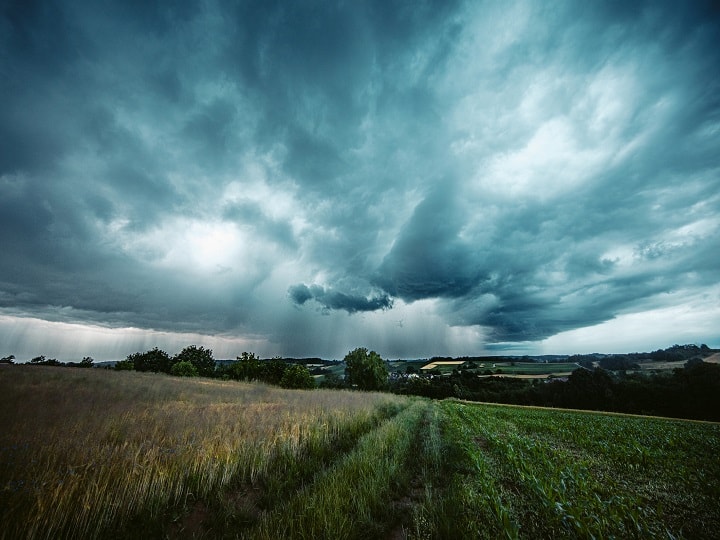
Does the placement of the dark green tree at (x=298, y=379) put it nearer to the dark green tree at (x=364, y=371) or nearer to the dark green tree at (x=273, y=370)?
the dark green tree at (x=273, y=370)

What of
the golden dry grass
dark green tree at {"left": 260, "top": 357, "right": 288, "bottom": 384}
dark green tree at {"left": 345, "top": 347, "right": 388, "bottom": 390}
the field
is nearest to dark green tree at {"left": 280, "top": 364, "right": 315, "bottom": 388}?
dark green tree at {"left": 260, "top": 357, "right": 288, "bottom": 384}

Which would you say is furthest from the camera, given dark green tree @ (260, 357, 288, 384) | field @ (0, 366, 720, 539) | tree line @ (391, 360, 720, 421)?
dark green tree @ (260, 357, 288, 384)

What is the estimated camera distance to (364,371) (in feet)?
200

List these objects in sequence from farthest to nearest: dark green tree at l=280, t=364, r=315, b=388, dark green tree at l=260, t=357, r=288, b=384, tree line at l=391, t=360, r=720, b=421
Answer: dark green tree at l=260, t=357, r=288, b=384 → tree line at l=391, t=360, r=720, b=421 → dark green tree at l=280, t=364, r=315, b=388

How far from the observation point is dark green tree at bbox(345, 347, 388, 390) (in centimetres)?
6100

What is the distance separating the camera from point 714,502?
572 cm

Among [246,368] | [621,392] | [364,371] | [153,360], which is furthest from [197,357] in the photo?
[621,392]

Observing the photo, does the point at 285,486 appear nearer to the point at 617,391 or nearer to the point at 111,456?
the point at 111,456

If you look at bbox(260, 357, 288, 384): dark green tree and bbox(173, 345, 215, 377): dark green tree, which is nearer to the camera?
bbox(260, 357, 288, 384): dark green tree

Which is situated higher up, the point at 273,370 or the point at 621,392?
the point at 273,370

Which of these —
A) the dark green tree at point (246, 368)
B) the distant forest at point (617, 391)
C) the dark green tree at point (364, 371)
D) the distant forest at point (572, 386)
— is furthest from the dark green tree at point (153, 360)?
the distant forest at point (617, 391)

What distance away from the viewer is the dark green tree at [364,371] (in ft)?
200

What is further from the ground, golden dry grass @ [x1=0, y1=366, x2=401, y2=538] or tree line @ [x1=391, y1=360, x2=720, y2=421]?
golden dry grass @ [x1=0, y1=366, x2=401, y2=538]

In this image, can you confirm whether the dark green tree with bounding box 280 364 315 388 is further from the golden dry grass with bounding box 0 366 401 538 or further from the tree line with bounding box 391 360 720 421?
the tree line with bounding box 391 360 720 421
